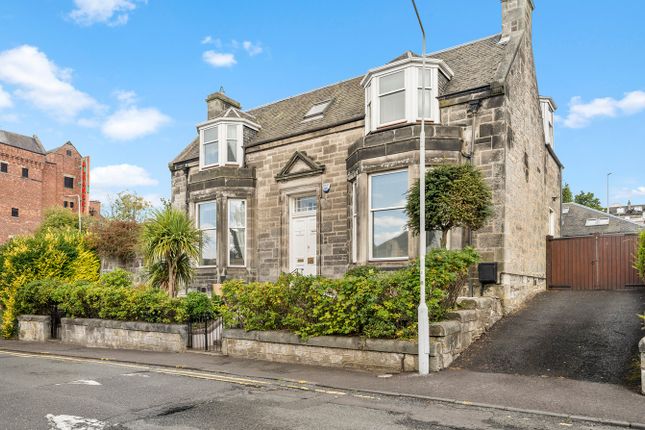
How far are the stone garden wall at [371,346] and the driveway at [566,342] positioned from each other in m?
0.39

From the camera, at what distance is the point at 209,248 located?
19219 millimetres

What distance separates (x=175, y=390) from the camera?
7.86 m

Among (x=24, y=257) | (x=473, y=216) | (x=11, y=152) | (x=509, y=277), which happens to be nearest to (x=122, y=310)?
(x=24, y=257)

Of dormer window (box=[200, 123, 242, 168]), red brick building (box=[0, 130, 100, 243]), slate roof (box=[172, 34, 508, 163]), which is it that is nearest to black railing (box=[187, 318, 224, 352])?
slate roof (box=[172, 34, 508, 163])

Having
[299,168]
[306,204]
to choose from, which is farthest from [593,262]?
[299,168]

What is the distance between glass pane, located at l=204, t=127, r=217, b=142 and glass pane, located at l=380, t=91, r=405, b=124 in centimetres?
783

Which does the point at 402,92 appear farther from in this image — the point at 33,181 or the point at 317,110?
the point at 33,181

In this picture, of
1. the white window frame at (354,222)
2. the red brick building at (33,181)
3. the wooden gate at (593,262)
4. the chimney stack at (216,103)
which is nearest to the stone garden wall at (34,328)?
the white window frame at (354,222)

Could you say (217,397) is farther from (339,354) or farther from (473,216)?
(473,216)

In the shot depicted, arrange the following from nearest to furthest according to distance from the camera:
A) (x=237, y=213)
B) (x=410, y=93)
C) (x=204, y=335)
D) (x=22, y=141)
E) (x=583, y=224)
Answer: (x=204, y=335) → (x=410, y=93) → (x=237, y=213) → (x=583, y=224) → (x=22, y=141)

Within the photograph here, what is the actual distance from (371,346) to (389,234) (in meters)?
5.35

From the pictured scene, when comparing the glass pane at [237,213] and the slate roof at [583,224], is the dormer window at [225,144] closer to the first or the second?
the glass pane at [237,213]

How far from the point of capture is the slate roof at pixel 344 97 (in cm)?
1455

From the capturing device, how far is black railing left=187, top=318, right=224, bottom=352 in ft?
40.8
